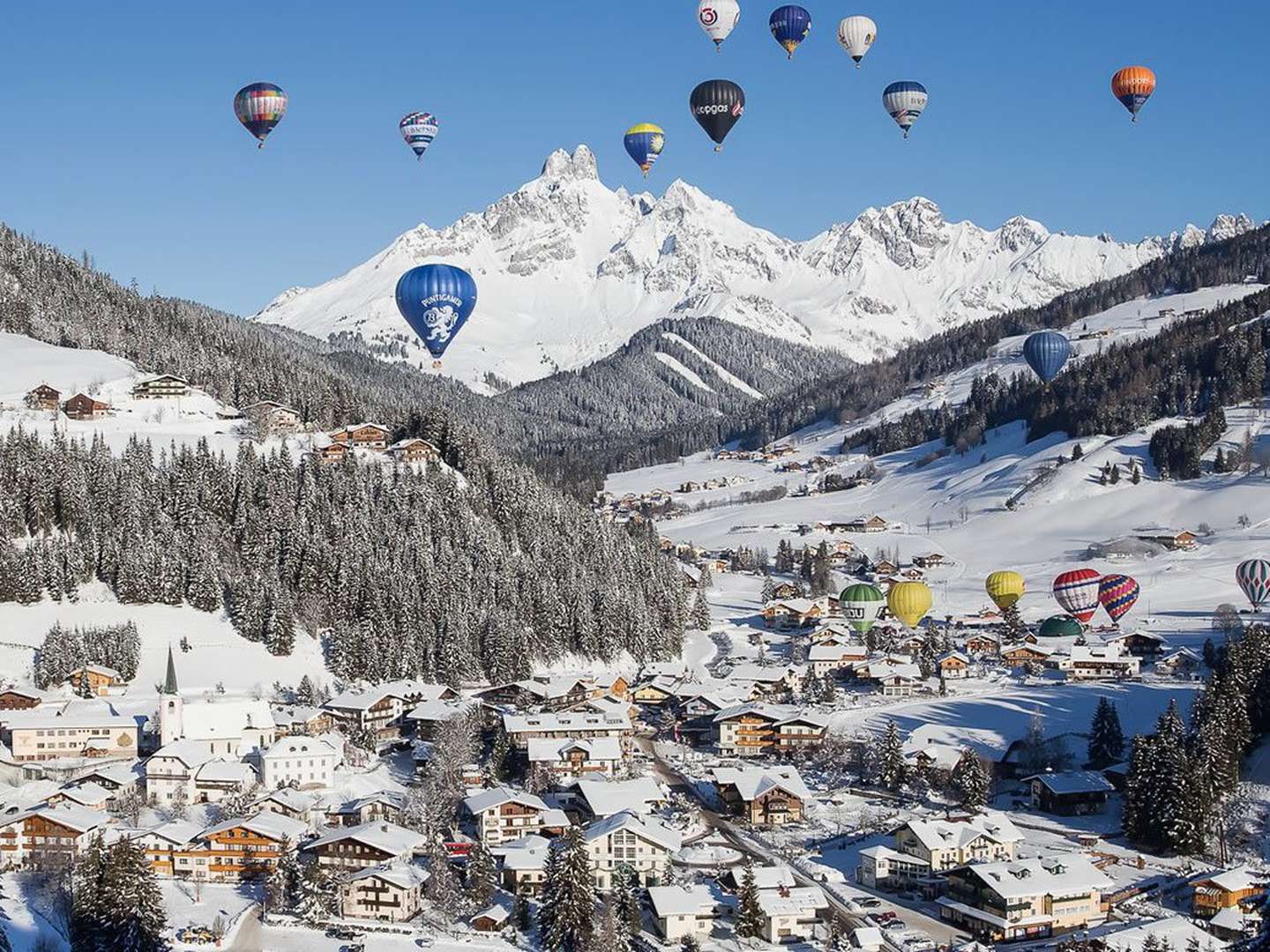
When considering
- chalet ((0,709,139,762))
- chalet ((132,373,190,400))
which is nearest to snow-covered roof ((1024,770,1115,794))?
chalet ((0,709,139,762))

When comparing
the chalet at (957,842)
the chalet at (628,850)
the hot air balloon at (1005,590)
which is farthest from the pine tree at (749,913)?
the hot air balloon at (1005,590)

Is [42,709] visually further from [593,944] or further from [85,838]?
[593,944]

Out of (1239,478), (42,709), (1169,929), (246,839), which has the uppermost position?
(1239,478)

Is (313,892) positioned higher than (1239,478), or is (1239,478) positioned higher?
(1239,478)

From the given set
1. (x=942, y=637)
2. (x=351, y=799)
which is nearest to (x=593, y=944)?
(x=351, y=799)

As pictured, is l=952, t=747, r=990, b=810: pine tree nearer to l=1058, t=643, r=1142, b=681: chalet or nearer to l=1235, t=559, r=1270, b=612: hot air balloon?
l=1058, t=643, r=1142, b=681: chalet
